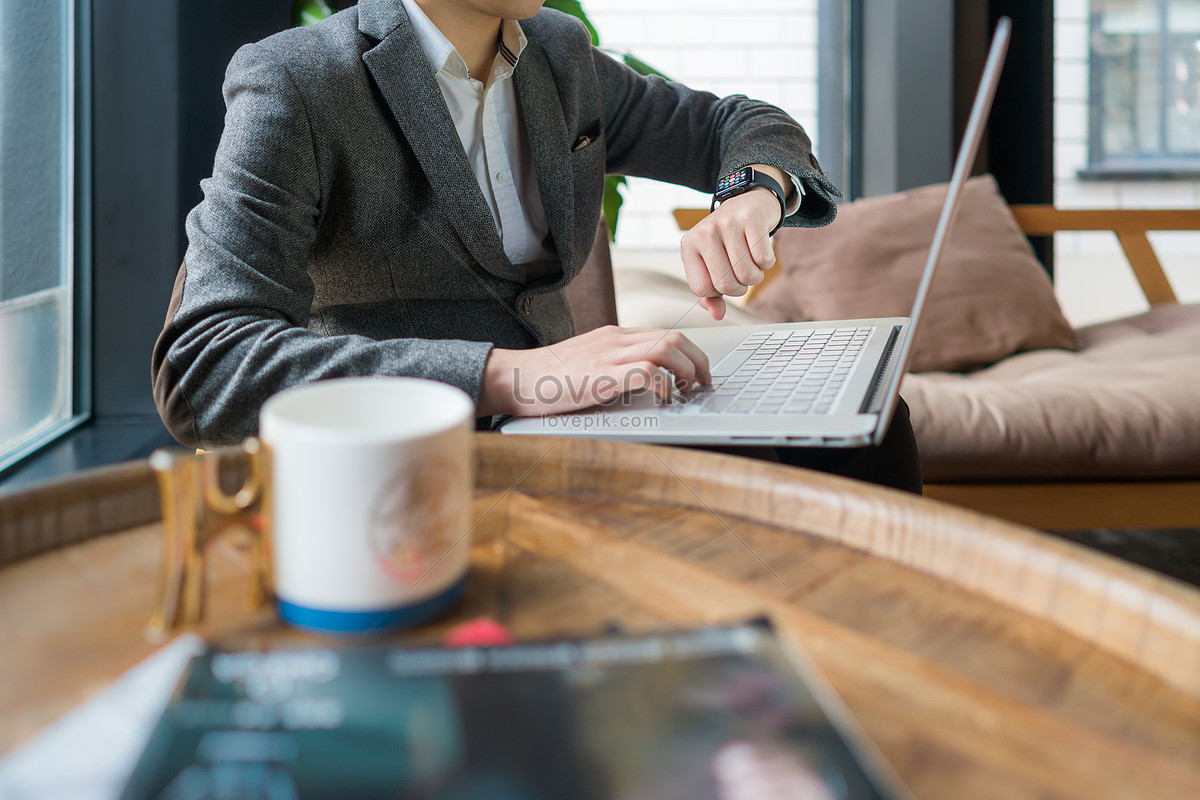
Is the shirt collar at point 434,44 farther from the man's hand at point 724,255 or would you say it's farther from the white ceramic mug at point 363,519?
the white ceramic mug at point 363,519

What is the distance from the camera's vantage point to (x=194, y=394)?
27.4 inches

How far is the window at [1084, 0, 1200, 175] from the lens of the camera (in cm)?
317

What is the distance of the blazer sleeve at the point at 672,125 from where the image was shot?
1181mm

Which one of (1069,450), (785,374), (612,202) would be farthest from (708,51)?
(785,374)

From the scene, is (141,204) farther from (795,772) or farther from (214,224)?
(795,772)

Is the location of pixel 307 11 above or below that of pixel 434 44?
above

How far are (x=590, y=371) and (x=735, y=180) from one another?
0.42m

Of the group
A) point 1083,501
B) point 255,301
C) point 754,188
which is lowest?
point 1083,501

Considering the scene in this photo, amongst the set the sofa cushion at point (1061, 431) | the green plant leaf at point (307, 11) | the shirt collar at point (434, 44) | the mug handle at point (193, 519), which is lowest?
the sofa cushion at point (1061, 431)

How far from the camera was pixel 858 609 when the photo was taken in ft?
1.16

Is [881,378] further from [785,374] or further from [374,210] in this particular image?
[374,210]

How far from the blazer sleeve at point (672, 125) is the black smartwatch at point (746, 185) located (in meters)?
0.16

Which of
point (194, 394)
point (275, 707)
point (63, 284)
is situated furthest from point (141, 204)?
point (275, 707)

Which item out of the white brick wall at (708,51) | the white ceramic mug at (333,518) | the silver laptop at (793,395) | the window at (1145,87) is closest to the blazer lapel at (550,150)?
the silver laptop at (793,395)
